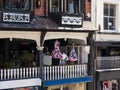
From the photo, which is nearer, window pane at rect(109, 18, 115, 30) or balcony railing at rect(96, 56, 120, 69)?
balcony railing at rect(96, 56, 120, 69)

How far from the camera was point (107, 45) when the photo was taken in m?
24.6

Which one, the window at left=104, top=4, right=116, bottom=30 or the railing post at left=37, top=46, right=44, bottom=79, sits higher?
the window at left=104, top=4, right=116, bottom=30

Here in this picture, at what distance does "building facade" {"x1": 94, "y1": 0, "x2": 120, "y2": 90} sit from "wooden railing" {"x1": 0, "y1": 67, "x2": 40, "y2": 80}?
456 centimetres

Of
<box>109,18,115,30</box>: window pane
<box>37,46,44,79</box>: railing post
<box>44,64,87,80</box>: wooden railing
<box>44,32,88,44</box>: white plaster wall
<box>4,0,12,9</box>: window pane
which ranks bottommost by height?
<box>44,64,87,80</box>: wooden railing

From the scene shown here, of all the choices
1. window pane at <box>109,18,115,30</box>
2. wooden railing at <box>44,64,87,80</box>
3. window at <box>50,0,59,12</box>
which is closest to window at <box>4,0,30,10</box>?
window at <box>50,0,59,12</box>

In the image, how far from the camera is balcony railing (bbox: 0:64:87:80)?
19844 millimetres

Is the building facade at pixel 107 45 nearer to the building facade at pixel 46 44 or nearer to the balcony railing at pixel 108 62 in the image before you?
the balcony railing at pixel 108 62

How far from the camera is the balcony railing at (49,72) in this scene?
19844 mm

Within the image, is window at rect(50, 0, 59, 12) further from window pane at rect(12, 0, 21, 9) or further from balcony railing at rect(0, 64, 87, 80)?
balcony railing at rect(0, 64, 87, 80)

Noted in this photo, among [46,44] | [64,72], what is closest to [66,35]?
[46,44]

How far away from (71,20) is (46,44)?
94.7 inches

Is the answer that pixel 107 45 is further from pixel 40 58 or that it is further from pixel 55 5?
pixel 40 58

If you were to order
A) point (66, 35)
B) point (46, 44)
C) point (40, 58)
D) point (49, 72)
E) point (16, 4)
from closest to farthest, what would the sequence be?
point (16, 4) < point (40, 58) < point (49, 72) < point (66, 35) < point (46, 44)

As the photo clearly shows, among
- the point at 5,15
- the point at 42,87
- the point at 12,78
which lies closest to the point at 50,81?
the point at 42,87
